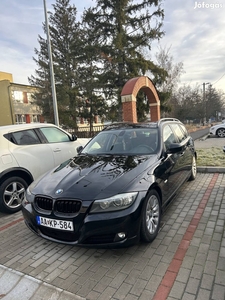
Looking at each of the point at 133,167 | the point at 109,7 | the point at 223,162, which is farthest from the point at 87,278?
the point at 109,7

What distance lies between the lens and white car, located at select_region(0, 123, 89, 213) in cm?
427

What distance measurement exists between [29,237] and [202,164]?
5106 millimetres

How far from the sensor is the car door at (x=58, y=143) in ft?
17.5

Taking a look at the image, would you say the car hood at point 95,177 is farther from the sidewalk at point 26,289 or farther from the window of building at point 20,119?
the window of building at point 20,119

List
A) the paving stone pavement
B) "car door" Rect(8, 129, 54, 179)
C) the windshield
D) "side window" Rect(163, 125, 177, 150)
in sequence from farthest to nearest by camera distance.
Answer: "car door" Rect(8, 129, 54, 179), "side window" Rect(163, 125, 177, 150), the windshield, the paving stone pavement

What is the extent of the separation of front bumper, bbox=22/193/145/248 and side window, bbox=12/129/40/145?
9.01 ft

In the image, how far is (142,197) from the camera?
8.58ft

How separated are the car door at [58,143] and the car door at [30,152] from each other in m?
0.15

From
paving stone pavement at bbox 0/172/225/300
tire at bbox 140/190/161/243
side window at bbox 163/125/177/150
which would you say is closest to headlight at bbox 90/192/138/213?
tire at bbox 140/190/161/243

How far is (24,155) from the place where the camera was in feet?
15.2

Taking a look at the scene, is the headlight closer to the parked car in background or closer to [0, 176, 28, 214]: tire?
the parked car in background

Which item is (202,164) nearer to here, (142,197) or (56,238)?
(142,197)

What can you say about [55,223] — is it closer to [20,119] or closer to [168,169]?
[168,169]

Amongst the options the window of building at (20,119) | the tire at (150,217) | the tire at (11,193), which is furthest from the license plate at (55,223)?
the window of building at (20,119)
